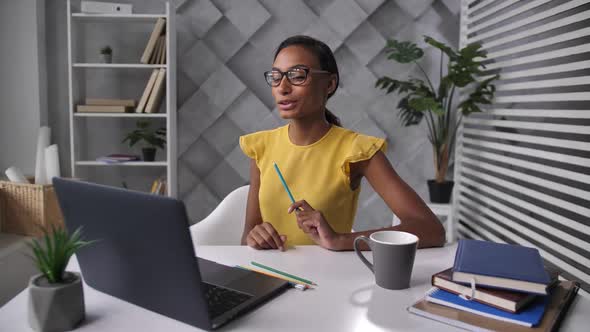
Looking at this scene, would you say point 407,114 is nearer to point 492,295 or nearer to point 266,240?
point 266,240

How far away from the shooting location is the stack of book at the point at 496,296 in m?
0.69

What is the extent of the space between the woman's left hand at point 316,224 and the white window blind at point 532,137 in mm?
1149

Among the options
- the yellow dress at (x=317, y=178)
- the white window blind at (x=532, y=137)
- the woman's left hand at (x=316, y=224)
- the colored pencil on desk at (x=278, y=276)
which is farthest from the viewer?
the white window blind at (x=532, y=137)

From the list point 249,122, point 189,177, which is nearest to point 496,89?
point 249,122

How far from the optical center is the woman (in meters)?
1.23

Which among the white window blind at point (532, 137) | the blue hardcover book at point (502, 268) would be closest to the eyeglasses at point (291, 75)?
the blue hardcover book at point (502, 268)

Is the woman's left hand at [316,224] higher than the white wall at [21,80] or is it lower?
lower

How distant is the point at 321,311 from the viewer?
74 centimetres

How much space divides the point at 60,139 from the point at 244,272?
244 centimetres

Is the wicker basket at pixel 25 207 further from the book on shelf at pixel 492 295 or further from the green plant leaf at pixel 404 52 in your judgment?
the book on shelf at pixel 492 295

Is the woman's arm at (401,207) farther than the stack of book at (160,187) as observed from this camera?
No

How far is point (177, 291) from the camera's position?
0.66 metres

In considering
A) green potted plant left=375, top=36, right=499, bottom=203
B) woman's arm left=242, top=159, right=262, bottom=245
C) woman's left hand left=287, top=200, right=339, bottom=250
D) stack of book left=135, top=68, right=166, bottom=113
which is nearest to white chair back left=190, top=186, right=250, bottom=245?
woman's arm left=242, top=159, right=262, bottom=245

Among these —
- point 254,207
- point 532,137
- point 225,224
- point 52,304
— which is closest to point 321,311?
point 52,304
